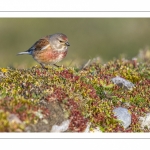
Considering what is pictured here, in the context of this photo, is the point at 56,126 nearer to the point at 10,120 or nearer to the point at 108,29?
the point at 10,120

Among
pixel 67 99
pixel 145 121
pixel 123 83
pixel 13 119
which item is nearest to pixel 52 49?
pixel 123 83

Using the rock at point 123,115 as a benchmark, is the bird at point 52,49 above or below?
above

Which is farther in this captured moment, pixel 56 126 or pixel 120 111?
pixel 120 111

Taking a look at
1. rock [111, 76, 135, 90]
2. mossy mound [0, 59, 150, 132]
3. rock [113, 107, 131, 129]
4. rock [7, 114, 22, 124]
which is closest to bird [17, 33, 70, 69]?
mossy mound [0, 59, 150, 132]

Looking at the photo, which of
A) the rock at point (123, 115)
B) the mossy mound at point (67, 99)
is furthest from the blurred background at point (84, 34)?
the rock at point (123, 115)

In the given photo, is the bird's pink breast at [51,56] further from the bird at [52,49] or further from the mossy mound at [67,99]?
the mossy mound at [67,99]
